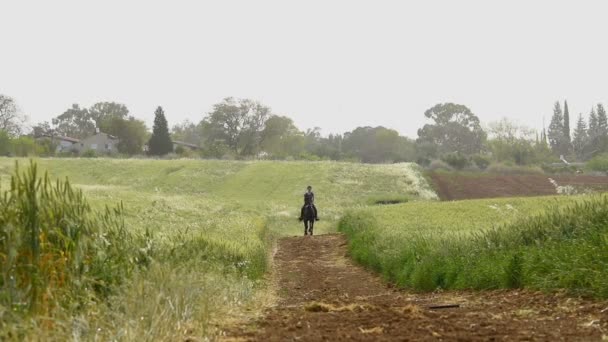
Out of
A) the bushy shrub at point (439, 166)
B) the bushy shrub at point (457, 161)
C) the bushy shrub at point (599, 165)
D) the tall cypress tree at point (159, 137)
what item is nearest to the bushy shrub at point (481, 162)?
the bushy shrub at point (457, 161)

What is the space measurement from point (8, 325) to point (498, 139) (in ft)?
381

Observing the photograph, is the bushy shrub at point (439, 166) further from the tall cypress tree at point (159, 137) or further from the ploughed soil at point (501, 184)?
the tall cypress tree at point (159, 137)

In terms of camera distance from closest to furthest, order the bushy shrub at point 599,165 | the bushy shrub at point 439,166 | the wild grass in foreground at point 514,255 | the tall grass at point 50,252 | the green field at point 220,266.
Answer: the green field at point 220,266
the tall grass at point 50,252
the wild grass in foreground at point 514,255
the bushy shrub at point 599,165
the bushy shrub at point 439,166

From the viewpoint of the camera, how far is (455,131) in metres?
120

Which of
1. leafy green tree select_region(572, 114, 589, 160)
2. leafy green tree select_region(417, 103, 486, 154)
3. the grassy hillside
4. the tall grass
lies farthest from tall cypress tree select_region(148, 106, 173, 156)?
the tall grass

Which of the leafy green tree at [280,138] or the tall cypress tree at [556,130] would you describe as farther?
the tall cypress tree at [556,130]

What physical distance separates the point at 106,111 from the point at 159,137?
39.9m

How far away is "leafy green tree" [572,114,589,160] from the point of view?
382 feet

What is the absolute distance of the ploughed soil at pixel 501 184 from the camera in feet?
171

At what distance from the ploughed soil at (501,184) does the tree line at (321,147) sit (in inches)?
1327

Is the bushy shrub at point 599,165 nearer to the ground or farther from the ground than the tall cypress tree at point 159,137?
nearer to the ground

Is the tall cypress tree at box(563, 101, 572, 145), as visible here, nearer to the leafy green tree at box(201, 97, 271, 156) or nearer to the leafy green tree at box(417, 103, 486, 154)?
the leafy green tree at box(417, 103, 486, 154)

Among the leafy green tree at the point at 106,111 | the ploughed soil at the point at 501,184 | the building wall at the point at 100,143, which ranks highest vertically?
the leafy green tree at the point at 106,111

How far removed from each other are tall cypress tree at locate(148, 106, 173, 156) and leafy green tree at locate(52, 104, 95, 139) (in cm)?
4184
